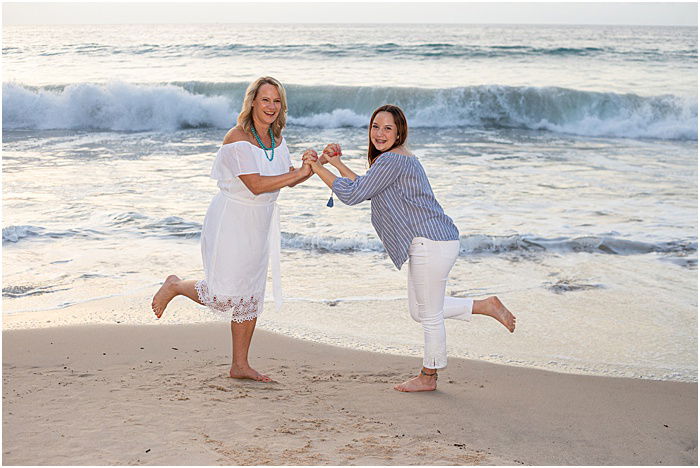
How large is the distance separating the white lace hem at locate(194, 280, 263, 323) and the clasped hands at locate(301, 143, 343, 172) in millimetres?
824

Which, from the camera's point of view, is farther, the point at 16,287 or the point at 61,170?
the point at 61,170

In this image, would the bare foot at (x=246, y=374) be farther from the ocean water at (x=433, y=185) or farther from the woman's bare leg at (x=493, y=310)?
the woman's bare leg at (x=493, y=310)

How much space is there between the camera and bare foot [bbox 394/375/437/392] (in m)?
4.21

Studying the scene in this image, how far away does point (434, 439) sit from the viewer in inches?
139

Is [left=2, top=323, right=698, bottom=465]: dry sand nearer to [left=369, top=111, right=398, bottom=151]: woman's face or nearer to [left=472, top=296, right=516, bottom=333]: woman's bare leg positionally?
[left=472, top=296, right=516, bottom=333]: woman's bare leg

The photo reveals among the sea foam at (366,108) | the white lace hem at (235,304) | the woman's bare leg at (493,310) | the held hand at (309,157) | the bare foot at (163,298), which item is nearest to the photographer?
the held hand at (309,157)

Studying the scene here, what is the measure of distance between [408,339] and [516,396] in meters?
1.19

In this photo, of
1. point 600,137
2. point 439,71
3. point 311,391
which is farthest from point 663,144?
point 311,391

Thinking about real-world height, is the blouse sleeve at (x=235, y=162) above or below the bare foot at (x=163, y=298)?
above

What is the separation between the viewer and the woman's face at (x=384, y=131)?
4.06 metres

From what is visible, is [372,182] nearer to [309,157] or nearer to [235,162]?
[309,157]

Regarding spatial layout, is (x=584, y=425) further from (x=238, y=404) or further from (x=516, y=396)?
(x=238, y=404)

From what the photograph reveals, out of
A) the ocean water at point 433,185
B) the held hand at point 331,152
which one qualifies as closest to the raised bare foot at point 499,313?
the ocean water at point 433,185

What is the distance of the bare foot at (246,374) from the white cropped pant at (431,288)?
93 centimetres
